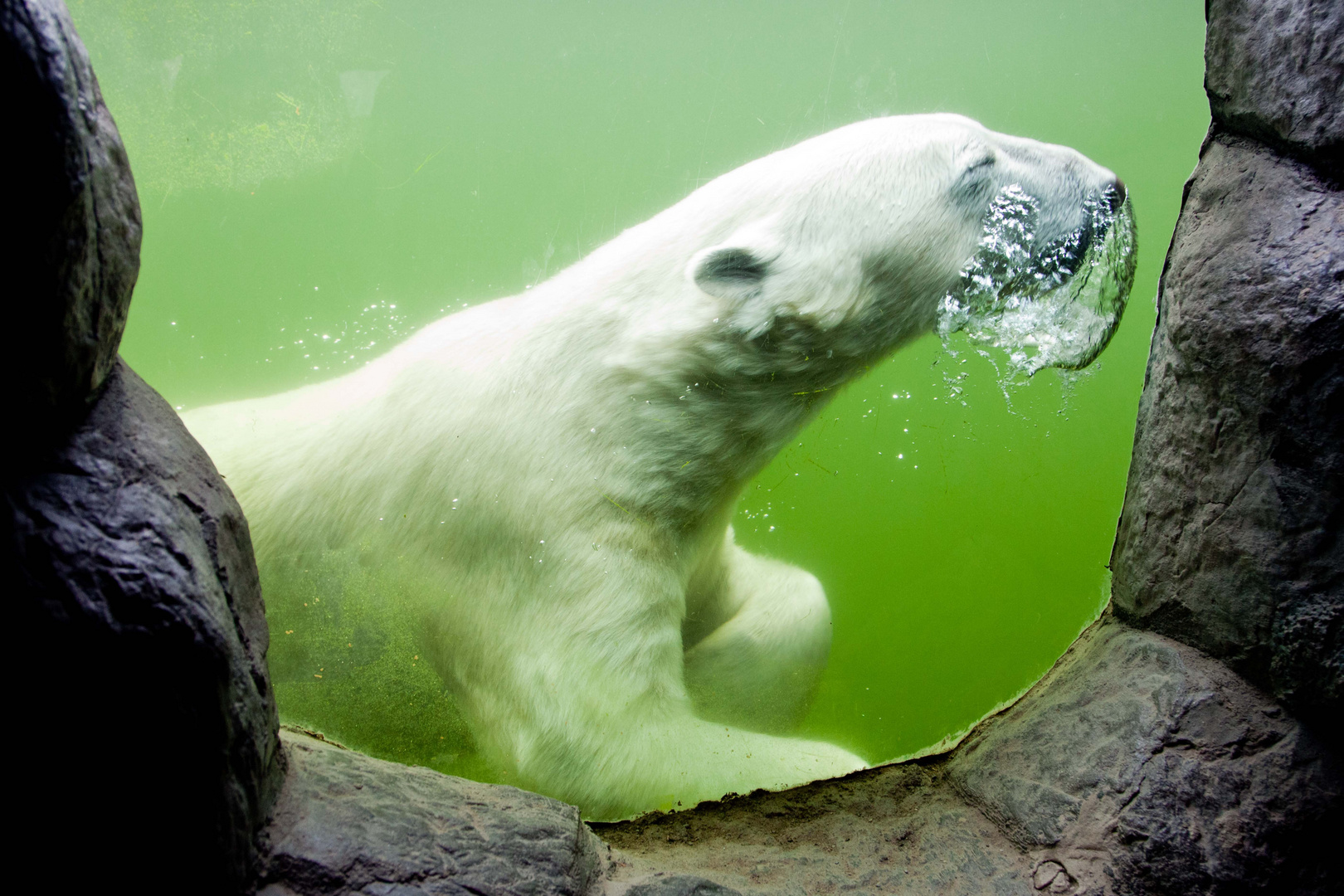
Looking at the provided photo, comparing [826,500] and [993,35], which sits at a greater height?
[993,35]

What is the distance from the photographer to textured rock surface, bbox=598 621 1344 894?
890 mm

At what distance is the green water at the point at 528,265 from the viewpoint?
58.2 inches

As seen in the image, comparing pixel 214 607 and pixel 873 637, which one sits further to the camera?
pixel 873 637

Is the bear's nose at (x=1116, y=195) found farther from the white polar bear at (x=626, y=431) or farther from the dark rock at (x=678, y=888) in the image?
the dark rock at (x=678, y=888)

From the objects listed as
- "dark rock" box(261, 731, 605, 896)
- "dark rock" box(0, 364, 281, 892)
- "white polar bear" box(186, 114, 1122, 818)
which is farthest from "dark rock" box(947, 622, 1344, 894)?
"dark rock" box(0, 364, 281, 892)

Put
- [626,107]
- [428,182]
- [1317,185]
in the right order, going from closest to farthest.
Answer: [1317,185] < [428,182] < [626,107]

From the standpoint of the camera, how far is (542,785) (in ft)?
3.78

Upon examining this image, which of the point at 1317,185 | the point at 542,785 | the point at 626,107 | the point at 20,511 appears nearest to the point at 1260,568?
the point at 1317,185

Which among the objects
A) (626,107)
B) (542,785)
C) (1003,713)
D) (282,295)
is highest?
(626,107)

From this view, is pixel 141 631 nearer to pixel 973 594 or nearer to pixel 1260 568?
pixel 1260 568

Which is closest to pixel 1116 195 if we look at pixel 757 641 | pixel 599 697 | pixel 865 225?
pixel 865 225

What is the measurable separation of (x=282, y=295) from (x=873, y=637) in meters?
1.51

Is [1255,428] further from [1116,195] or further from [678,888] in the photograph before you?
[678,888]

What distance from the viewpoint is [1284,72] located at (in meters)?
0.86
